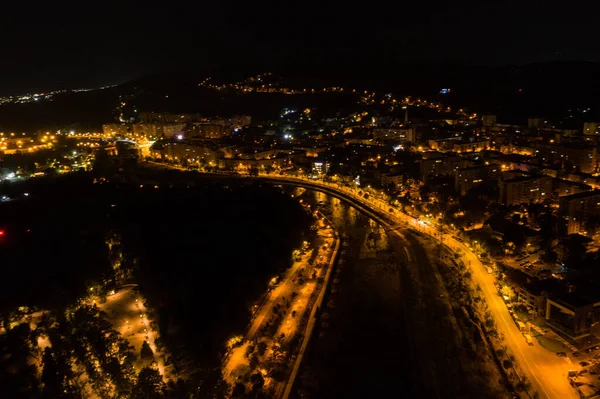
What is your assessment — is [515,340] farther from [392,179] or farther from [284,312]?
[392,179]

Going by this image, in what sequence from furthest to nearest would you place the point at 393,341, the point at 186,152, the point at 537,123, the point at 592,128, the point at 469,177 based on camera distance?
the point at 186,152
the point at 537,123
the point at 592,128
the point at 469,177
the point at 393,341

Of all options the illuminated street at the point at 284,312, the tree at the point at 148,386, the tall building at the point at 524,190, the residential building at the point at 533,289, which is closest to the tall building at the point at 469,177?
the tall building at the point at 524,190

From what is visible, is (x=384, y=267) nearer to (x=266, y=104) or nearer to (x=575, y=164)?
(x=575, y=164)

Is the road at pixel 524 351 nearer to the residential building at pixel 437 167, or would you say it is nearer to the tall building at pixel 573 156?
the residential building at pixel 437 167

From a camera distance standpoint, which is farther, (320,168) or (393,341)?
(320,168)

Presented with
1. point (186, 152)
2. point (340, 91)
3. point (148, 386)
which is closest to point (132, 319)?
point (148, 386)

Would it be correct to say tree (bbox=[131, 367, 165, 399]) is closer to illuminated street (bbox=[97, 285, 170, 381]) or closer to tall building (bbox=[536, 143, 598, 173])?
illuminated street (bbox=[97, 285, 170, 381])

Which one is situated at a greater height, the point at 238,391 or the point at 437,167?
the point at 437,167
